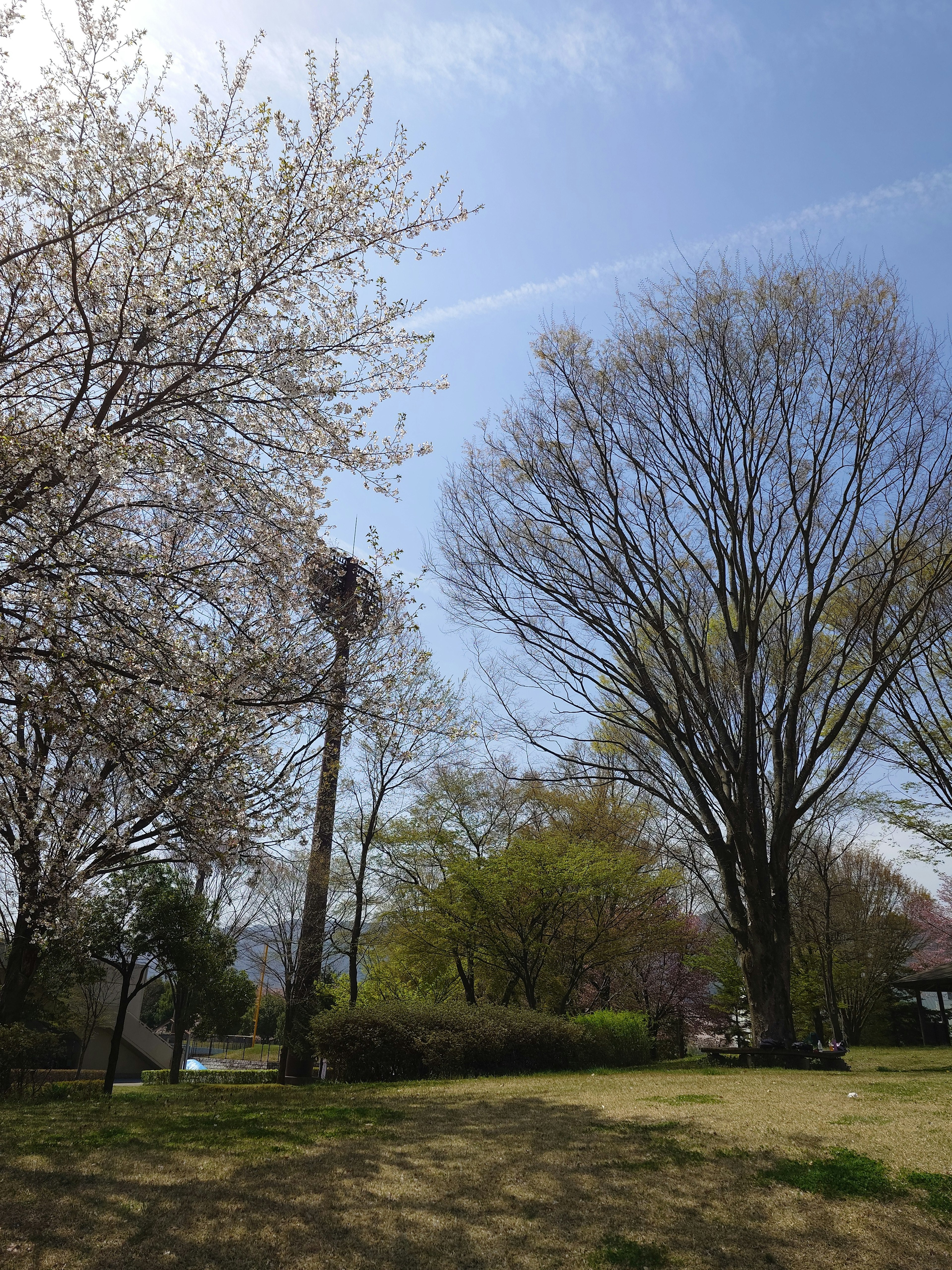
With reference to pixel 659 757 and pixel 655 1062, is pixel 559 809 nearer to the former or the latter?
pixel 659 757

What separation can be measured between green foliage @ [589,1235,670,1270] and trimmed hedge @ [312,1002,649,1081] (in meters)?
8.04

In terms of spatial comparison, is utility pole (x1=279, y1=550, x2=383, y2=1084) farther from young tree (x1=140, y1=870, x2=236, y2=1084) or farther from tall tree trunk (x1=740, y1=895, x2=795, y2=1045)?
tall tree trunk (x1=740, y1=895, x2=795, y2=1045)

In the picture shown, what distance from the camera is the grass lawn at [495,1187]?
3.55m

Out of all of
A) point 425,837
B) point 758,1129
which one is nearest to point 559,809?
point 425,837

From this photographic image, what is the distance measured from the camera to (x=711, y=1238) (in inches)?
146

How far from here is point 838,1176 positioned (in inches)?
172

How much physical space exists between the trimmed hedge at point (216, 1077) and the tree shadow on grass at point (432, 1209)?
18.1 metres

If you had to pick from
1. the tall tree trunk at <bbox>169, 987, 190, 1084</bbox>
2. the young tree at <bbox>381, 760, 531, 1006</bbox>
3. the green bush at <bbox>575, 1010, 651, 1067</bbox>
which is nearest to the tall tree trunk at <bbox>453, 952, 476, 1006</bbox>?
the young tree at <bbox>381, 760, 531, 1006</bbox>

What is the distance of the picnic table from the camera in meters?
10.7

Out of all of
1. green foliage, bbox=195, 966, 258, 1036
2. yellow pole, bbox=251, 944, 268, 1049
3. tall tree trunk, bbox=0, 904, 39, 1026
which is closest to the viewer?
tall tree trunk, bbox=0, 904, 39, 1026

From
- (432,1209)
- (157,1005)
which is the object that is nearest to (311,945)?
(432,1209)

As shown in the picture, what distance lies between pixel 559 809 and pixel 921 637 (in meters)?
11.2

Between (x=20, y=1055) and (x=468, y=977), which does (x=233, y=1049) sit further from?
(x=20, y=1055)

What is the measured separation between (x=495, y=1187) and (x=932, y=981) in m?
24.6
